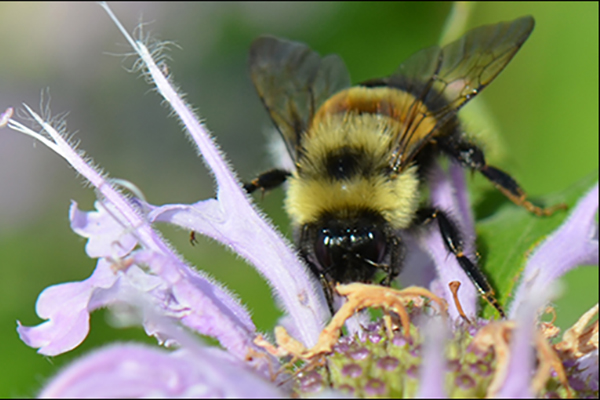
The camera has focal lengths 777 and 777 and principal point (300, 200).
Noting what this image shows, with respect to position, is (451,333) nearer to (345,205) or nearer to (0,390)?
(345,205)

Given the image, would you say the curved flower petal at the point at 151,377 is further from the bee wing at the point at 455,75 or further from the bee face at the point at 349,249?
the bee wing at the point at 455,75

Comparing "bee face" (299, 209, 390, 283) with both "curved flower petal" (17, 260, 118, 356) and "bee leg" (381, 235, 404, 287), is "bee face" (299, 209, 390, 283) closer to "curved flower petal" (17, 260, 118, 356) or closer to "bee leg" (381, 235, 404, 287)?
"bee leg" (381, 235, 404, 287)

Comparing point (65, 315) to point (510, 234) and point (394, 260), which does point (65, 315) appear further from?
point (510, 234)

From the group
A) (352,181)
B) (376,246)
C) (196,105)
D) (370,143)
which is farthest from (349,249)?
(196,105)

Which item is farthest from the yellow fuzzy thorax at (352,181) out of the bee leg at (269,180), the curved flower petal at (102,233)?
the curved flower petal at (102,233)

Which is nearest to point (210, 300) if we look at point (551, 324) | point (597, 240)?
point (551, 324)

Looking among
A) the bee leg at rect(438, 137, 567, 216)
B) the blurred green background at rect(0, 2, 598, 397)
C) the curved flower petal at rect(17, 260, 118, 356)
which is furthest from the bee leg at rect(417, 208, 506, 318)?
the curved flower petal at rect(17, 260, 118, 356)

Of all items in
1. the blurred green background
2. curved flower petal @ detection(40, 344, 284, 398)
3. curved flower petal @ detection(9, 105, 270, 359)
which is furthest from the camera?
the blurred green background
